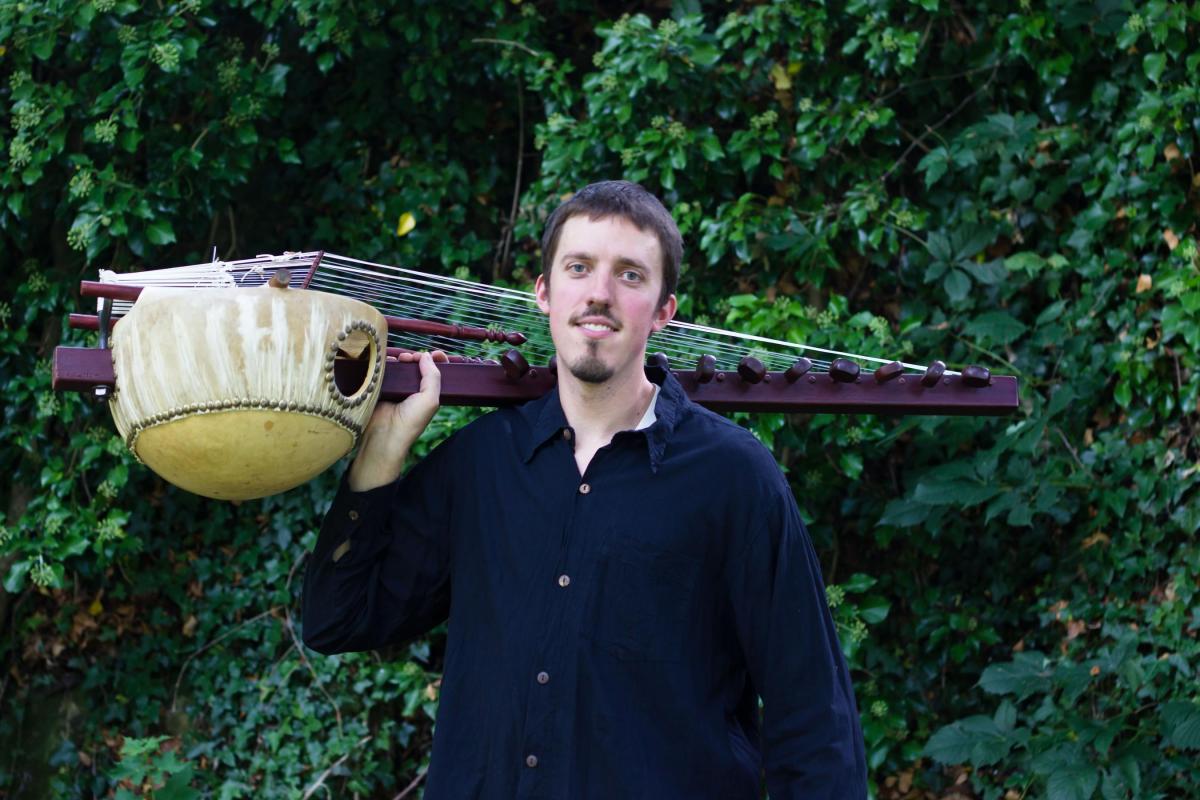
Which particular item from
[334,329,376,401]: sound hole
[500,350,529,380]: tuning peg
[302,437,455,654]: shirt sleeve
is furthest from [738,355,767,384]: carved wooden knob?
[334,329,376,401]: sound hole

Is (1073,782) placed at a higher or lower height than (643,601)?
lower

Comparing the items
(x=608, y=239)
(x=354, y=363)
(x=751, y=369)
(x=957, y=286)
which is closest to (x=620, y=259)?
(x=608, y=239)

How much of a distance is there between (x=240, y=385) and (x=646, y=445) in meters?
0.64

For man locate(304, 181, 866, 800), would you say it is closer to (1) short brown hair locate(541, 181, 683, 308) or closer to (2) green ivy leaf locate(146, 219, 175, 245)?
(1) short brown hair locate(541, 181, 683, 308)

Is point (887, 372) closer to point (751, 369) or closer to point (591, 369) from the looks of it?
point (751, 369)

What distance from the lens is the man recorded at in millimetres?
2201

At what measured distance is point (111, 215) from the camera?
4469 millimetres

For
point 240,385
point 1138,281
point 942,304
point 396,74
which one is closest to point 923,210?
point 942,304

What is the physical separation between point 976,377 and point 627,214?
0.69 metres

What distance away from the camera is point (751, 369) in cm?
247

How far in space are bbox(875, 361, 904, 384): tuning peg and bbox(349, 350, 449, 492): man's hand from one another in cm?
75

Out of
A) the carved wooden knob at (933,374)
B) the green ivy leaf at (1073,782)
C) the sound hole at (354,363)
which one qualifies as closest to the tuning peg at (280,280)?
the sound hole at (354,363)

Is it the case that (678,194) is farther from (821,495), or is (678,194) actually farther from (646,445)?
(646,445)

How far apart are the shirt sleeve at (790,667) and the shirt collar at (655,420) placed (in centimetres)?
19
